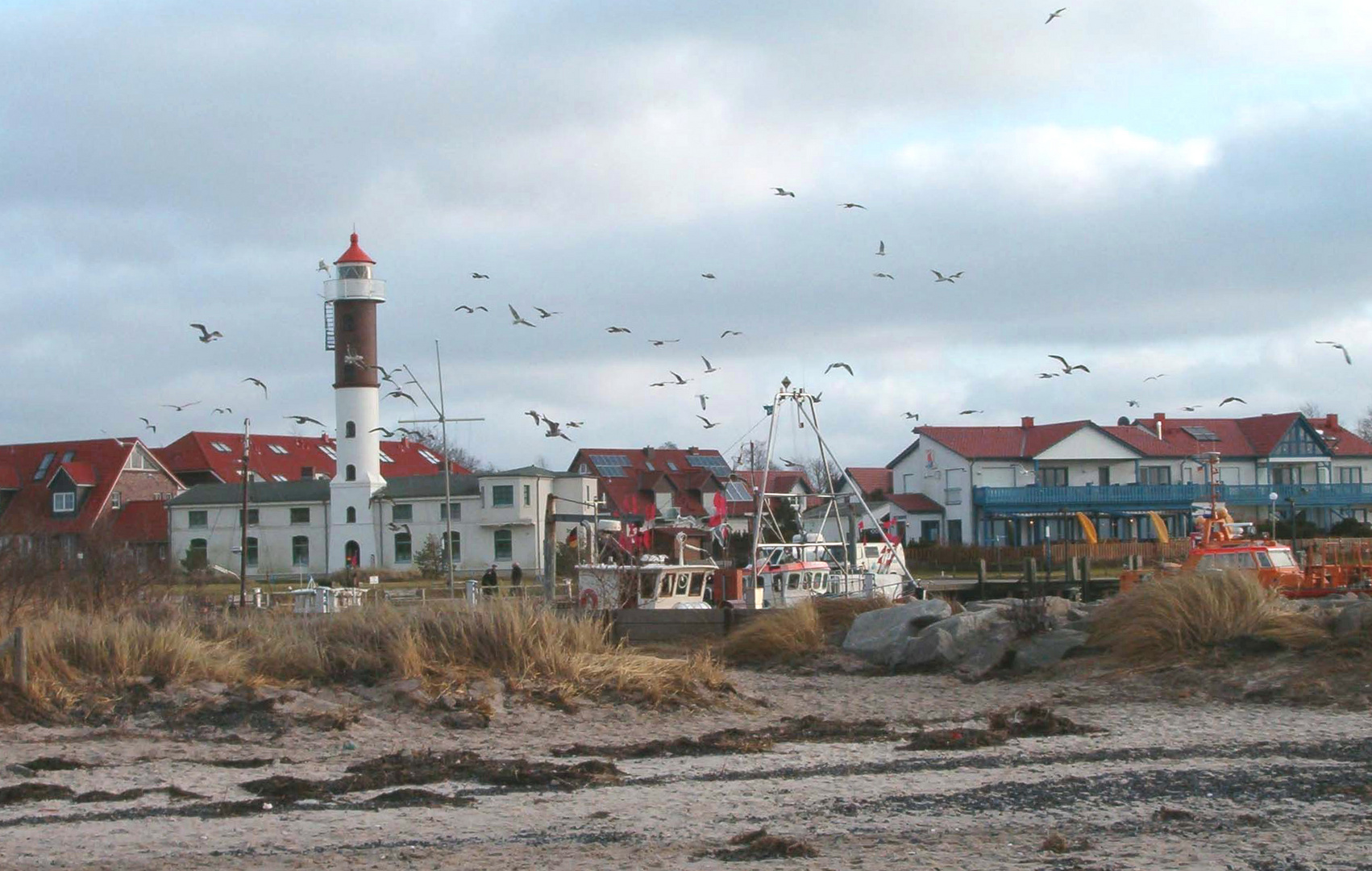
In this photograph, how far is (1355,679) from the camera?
2005 centimetres

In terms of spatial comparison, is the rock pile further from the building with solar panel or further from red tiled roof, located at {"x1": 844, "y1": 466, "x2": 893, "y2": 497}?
red tiled roof, located at {"x1": 844, "y1": 466, "x2": 893, "y2": 497}

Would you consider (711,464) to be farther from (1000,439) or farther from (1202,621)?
(1202,621)

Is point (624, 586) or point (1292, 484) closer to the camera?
point (624, 586)

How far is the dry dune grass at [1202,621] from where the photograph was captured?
22312 millimetres

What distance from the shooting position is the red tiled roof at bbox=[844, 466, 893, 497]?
85.5 m

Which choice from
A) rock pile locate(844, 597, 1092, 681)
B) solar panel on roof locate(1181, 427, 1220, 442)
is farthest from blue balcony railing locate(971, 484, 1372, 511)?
rock pile locate(844, 597, 1092, 681)

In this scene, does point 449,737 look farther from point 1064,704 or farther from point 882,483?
point 882,483

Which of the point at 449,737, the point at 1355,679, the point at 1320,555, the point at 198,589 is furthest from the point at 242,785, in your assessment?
the point at 1320,555

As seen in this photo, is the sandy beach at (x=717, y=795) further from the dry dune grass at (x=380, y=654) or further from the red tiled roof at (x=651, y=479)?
the red tiled roof at (x=651, y=479)

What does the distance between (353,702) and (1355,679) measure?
12.5 m

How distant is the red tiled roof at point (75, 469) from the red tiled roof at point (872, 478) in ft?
125

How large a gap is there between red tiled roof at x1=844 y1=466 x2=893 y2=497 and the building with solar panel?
3.10m

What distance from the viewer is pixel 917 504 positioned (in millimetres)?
77938

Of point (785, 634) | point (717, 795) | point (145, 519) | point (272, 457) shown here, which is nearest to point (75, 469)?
point (145, 519)
